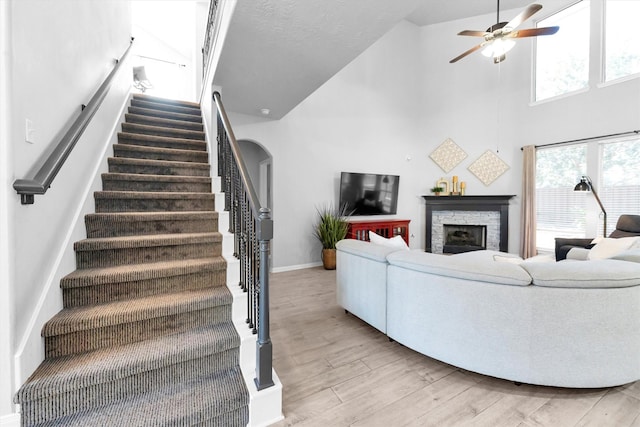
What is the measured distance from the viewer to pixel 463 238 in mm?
6137

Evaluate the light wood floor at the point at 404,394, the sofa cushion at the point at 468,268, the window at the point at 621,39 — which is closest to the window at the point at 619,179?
the window at the point at 621,39

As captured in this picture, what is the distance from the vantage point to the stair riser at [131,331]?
4.51 feet

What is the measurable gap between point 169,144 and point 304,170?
236 cm

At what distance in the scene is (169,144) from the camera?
3168 mm

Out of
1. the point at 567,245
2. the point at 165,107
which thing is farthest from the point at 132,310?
the point at 567,245

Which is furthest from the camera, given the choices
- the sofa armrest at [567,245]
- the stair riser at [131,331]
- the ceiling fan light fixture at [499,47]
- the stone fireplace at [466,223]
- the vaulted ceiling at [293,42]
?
the stone fireplace at [466,223]

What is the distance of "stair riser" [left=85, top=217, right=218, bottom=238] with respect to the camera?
201cm

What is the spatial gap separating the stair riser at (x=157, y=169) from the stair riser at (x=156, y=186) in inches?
9.6

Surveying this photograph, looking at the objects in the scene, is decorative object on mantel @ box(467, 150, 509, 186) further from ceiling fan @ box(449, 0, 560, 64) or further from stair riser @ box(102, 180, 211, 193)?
stair riser @ box(102, 180, 211, 193)

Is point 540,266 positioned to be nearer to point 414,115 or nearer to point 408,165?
point 408,165

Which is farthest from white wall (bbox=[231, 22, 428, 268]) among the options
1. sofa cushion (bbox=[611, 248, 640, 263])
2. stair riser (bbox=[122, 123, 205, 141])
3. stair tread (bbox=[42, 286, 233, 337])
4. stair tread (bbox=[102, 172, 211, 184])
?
sofa cushion (bbox=[611, 248, 640, 263])

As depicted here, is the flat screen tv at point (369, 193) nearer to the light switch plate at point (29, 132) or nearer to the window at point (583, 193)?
the window at point (583, 193)

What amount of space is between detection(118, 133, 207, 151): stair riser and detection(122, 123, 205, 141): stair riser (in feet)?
0.74

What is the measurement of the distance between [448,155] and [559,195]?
225cm
